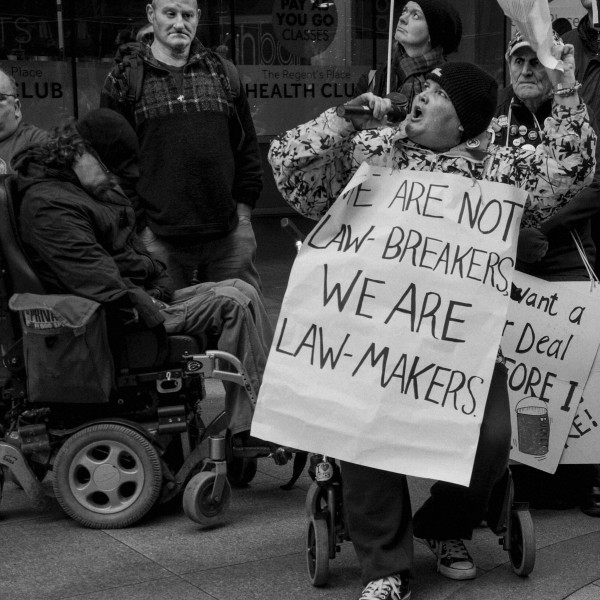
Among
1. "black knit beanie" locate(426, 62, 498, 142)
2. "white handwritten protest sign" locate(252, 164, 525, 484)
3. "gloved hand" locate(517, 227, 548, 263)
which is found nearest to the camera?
"white handwritten protest sign" locate(252, 164, 525, 484)

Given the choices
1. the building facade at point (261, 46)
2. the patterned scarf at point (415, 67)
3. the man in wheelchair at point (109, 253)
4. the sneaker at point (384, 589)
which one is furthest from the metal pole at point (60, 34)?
the sneaker at point (384, 589)

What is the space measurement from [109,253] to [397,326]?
4.79 feet

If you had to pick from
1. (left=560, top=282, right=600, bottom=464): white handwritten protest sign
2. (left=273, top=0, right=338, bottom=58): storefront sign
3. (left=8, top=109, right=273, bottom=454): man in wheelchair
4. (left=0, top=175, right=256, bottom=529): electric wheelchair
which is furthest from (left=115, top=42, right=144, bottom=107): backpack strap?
(left=273, top=0, right=338, bottom=58): storefront sign

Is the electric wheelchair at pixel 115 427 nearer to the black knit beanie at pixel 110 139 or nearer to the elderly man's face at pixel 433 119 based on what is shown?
the black knit beanie at pixel 110 139

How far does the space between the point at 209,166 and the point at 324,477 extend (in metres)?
2.07

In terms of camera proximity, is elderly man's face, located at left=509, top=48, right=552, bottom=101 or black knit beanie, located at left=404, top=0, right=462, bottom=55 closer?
elderly man's face, located at left=509, top=48, right=552, bottom=101

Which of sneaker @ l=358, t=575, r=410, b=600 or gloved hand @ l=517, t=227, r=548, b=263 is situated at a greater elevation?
gloved hand @ l=517, t=227, r=548, b=263

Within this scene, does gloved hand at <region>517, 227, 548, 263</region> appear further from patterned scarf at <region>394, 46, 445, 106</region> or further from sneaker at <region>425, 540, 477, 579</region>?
patterned scarf at <region>394, 46, 445, 106</region>

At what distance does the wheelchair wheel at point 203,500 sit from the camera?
14.2ft

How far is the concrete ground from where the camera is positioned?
12.7 ft

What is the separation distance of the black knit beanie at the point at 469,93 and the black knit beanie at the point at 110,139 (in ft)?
4.52

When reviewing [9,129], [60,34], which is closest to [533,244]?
[9,129]

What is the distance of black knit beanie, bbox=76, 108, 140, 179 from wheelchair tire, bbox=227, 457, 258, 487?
1.32m

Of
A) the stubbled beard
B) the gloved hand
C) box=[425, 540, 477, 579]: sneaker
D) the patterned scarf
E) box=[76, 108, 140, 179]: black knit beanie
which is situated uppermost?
the patterned scarf
